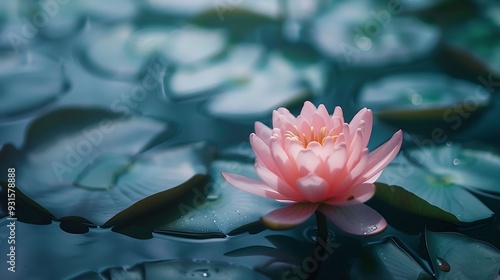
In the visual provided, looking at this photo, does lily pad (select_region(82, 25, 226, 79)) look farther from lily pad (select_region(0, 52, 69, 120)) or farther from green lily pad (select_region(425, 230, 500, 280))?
green lily pad (select_region(425, 230, 500, 280))

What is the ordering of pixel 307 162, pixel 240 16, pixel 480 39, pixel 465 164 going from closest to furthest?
pixel 307 162
pixel 465 164
pixel 480 39
pixel 240 16

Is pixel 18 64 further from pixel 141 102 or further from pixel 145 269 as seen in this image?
pixel 145 269

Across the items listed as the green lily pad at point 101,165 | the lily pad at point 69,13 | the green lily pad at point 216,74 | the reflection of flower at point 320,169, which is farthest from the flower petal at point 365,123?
the lily pad at point 69,13

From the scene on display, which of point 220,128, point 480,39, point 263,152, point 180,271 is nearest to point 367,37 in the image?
point 480,39

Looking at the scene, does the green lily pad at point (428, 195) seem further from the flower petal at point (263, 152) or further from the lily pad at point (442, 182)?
the flower petal at point (263, 152)

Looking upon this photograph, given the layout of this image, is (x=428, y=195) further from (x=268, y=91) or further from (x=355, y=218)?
(x=268, y=91)

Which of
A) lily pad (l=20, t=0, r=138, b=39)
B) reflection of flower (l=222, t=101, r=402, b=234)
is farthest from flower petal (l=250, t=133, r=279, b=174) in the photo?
lily pad (l=20, t=0, r=138, b=39)
